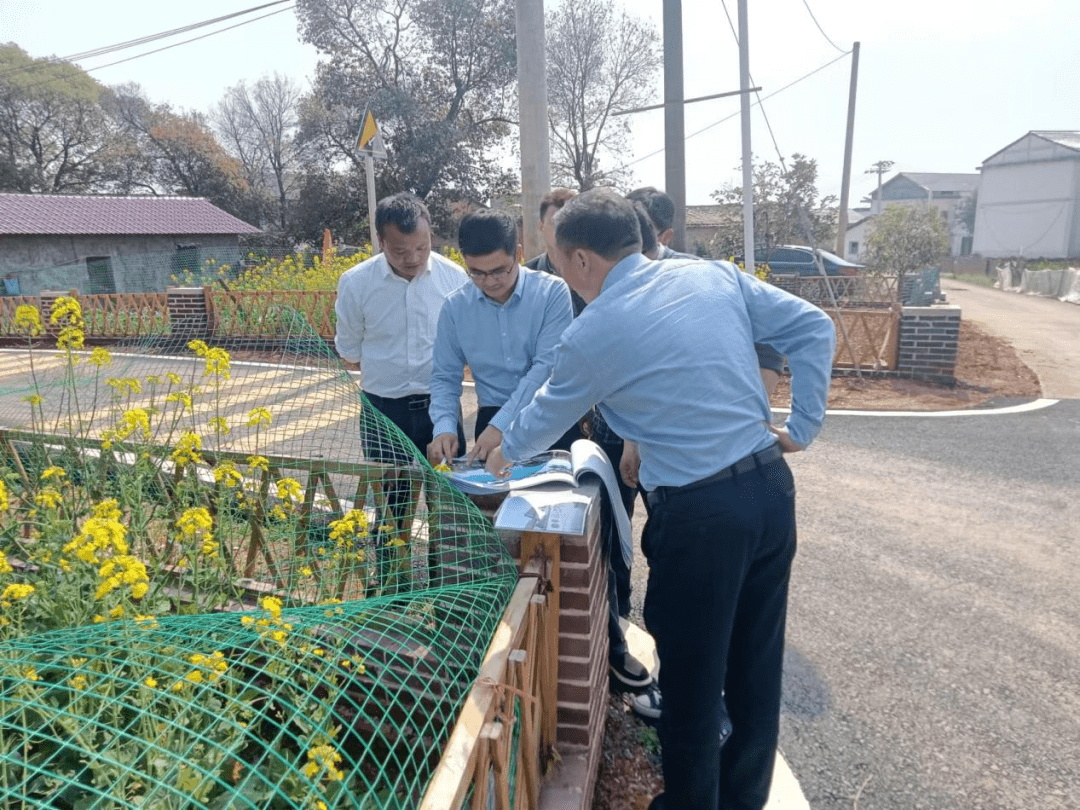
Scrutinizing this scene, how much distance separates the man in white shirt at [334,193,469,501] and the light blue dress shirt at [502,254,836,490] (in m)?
1.44

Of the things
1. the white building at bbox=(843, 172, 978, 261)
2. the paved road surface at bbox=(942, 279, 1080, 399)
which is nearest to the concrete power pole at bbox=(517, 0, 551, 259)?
the paved road surface at bbox=(942, 279, 1080, 399)

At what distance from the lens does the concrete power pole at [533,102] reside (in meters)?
6.92

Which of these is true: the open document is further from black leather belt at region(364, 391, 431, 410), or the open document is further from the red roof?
the red roof

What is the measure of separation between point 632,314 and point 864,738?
186 centimetres

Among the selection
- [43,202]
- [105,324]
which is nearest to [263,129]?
[43,202]

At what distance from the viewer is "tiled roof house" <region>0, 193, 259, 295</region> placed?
19.5 meters

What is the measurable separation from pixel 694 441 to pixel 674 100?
7713mm

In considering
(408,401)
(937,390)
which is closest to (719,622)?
(408,401)

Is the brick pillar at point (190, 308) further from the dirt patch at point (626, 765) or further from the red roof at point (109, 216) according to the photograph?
the red roof at point (109, 216)

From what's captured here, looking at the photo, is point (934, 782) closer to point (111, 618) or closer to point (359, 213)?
point (111, 618)

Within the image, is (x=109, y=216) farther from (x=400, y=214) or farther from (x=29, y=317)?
(x=400, y=214)

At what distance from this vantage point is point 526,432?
201 centimetres

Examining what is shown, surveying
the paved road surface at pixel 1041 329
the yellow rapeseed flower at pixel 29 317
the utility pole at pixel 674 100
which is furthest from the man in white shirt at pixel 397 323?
the paved road surface at pixel 1041 329

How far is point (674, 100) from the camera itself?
8602mm
